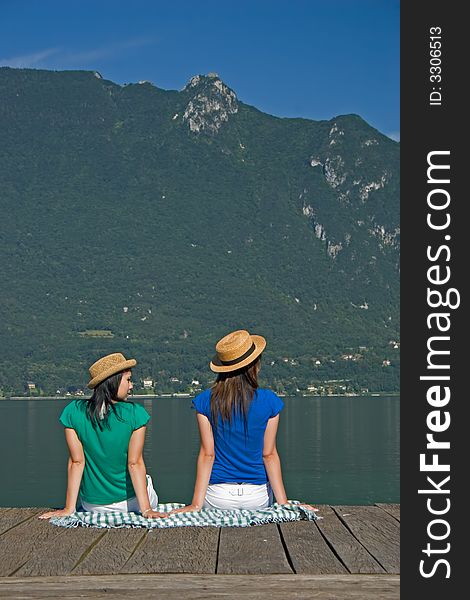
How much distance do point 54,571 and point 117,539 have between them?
2.96 ft

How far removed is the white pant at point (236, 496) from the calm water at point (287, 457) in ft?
111

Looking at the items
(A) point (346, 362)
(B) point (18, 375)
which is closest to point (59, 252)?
(B) point (18, 375)

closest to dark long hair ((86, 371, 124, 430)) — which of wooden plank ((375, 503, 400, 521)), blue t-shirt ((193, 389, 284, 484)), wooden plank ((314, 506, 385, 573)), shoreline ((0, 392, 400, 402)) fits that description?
blue t-shirt ((193, 389, 284, 484))

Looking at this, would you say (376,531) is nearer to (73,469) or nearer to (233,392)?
(233,392)

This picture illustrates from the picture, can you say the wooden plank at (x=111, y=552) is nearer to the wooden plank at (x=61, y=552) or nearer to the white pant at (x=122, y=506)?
the wooden plank at (x=61, y=552)

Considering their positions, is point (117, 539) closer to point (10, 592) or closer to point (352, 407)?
point (10, 592)

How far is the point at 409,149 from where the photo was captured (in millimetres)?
3109

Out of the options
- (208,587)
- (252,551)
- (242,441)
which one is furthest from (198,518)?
(208,587)

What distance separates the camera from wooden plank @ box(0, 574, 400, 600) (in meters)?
4.04

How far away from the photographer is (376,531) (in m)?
5.55

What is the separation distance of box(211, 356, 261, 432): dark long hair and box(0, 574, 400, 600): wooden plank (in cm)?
199

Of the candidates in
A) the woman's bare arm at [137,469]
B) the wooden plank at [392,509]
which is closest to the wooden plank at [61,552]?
the woman's bare arm at [137,469]

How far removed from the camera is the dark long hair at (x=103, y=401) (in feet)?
20.3

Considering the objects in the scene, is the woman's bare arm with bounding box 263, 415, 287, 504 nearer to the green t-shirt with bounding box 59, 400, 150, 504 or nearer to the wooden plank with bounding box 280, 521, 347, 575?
the wooden plank with bounding box 280, 521, 347, 575
